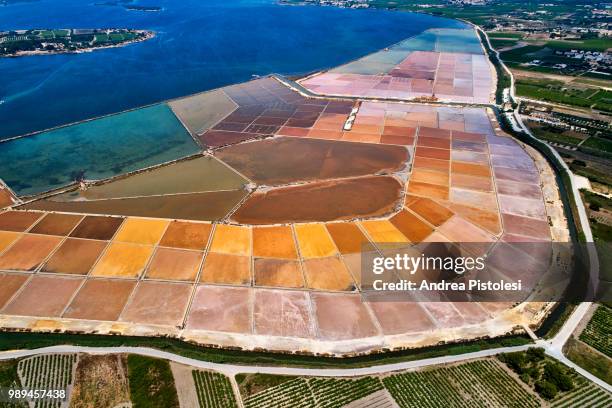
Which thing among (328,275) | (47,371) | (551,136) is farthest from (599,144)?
(47,371)

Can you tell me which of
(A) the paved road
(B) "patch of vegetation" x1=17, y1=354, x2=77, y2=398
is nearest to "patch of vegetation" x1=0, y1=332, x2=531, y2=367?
(A) the paved road

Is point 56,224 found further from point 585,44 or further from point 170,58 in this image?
point 585,44

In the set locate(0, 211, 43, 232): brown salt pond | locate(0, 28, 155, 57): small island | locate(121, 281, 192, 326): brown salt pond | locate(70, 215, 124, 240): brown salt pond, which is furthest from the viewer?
locate(0, 28, 155, 57): small island

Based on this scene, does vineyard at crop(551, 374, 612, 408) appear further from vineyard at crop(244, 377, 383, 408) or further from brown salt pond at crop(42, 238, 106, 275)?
brown salt pond at crop(42, 238, 106, 275)

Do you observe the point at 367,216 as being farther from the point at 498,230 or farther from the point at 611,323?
the point at 611,323

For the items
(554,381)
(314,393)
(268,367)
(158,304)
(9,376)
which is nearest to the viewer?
(314,393)

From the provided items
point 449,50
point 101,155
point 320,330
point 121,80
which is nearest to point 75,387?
point 320,330
